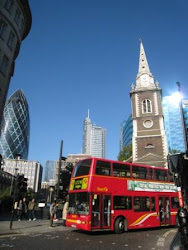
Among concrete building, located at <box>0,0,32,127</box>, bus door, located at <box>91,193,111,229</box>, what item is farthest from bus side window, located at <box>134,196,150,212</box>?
concrete building, located at <box>0,0,32,127</box>

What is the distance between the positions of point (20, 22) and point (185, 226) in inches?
1075

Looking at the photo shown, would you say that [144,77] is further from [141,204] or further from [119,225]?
[119,225]

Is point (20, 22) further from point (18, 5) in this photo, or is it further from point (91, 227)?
point (91, 227)

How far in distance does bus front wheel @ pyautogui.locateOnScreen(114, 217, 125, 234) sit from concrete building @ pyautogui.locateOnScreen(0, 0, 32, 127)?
1707 cm

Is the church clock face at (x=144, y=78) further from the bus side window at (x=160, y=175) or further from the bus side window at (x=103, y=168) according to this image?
the bus side window at (x=103, y=168)

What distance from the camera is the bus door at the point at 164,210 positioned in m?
14.7

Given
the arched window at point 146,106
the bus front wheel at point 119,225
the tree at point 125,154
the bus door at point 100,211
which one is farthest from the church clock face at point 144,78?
the bus door at point 100,211

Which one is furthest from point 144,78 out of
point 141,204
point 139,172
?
point 141,204

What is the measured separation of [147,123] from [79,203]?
32.1 m

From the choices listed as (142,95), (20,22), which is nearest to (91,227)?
Result: (20,22)

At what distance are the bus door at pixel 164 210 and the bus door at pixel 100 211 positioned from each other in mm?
4618

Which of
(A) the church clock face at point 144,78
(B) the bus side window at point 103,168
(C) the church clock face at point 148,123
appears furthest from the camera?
(A) the church clock face at point 144,78

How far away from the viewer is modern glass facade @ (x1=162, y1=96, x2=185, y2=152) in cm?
A: 7012

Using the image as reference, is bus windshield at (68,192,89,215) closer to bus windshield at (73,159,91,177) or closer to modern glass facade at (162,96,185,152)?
bus windshield at (73,159,91,177)
